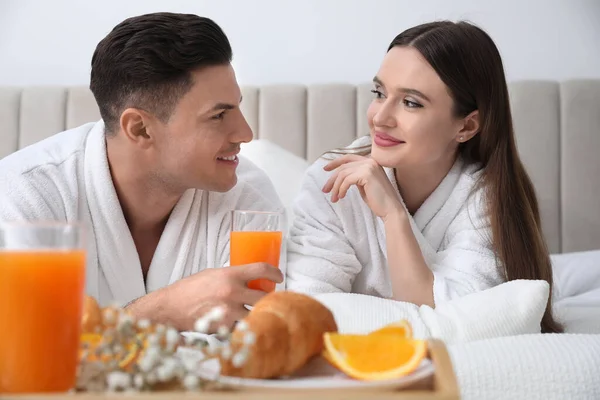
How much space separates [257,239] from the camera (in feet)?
5.21

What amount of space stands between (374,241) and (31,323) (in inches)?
57.4

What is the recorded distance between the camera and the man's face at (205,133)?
1.97 metres

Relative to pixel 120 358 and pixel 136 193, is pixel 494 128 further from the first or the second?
pixel 120 358

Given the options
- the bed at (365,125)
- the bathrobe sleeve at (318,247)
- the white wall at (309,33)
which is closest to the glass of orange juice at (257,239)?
the bathrobe sleeve at (318,247)

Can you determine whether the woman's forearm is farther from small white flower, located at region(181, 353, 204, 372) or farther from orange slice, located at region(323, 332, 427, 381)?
small white flower, located at region(181, 353, 204, 372)

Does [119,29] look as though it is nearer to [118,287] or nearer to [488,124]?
[118,287]

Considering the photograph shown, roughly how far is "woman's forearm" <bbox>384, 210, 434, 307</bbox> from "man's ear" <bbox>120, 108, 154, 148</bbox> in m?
0.66

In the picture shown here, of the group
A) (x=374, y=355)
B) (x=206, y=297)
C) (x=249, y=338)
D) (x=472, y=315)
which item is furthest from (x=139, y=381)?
(x=206, y=297)

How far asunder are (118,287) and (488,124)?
1.10m

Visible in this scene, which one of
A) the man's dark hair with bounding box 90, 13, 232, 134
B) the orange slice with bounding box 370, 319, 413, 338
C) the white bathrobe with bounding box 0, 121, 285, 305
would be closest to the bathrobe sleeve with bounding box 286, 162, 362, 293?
the white bathrobe with bounding box 0, 121, 285, 305

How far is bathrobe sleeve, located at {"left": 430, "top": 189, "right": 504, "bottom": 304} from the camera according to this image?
1.94 metres

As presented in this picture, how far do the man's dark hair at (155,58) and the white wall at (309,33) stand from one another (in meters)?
1.20

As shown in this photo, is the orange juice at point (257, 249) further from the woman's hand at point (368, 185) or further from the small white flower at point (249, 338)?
the small white flower at point (249, 338)

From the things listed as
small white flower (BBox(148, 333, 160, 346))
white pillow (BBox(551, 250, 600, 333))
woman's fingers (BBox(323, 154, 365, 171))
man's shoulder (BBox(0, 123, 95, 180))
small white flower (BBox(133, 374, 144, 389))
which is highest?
small white flower (BBox(148, 333, 160, 346))
